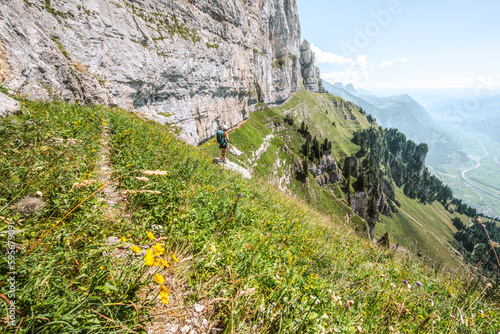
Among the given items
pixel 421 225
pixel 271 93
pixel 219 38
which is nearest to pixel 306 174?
pixel 219 38

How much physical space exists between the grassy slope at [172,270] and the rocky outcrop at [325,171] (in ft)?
292

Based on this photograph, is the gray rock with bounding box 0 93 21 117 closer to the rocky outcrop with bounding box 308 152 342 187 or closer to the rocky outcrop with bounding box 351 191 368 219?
the rocky outcrop with bounding box 308 152 342 187

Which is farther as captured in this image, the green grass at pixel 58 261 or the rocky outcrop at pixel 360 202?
the rocky outcrop at pixel 360 202

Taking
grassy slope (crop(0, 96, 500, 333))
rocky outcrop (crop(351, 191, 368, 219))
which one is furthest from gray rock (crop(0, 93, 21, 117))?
rocky outcrop (crop(351, 191, 368, 219))

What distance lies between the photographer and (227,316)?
256 centimetres

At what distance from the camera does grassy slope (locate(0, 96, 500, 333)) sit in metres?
1.84

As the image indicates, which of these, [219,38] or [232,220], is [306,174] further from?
[232,220]

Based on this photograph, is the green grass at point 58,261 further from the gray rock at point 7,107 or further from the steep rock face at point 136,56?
the steep rock face at point 136,56

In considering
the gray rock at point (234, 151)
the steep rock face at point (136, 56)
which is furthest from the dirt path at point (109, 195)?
the gray rock at point (234, 151)

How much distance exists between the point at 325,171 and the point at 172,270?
109467mm

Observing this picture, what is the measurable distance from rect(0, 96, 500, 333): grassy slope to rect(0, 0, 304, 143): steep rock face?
1045 cm

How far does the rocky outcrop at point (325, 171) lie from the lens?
93.6 meters

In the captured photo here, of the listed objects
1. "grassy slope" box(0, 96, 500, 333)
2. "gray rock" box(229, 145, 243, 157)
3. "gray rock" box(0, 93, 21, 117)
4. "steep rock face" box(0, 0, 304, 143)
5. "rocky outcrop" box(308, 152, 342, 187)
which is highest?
"steep rock face" box(0, 0, 304, 143)

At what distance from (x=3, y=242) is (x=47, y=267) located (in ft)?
1.44
